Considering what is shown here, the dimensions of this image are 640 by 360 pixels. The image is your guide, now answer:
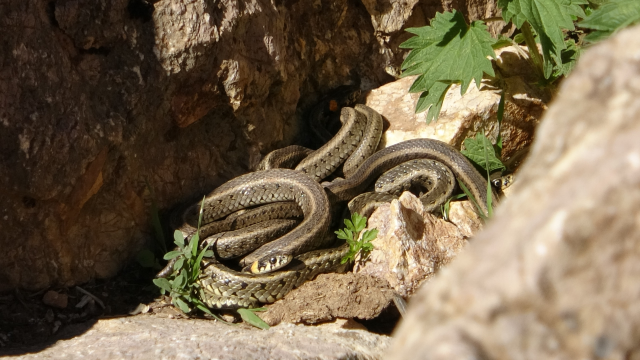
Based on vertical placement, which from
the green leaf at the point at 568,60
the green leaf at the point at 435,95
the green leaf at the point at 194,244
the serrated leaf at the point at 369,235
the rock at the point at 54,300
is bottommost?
the serrated leaf at the point at 369,235

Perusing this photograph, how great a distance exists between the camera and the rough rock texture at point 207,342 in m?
3.61

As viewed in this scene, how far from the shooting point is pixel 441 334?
1.46m

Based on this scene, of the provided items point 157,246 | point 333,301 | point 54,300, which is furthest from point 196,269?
point 333,301

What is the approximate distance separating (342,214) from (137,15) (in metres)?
2.76

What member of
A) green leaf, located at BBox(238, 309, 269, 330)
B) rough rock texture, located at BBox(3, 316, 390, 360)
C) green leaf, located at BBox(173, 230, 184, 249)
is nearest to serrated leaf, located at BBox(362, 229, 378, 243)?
rough rock texture, located at BBox(3, 316, 390, 360)

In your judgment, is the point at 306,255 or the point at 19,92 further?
the point at 306,255

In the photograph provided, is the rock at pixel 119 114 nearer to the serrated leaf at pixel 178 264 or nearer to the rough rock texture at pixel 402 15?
the serrated leaf at pixel 178 264

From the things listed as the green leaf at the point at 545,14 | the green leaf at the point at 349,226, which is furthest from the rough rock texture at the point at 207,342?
the green leaf at the point at 545,14

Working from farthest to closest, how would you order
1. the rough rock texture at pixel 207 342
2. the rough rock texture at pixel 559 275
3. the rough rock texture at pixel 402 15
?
the rough rock texture at pixel 402 15, the rough rock texture at pixel 207 342, the rough rock texture at pixel 559 275

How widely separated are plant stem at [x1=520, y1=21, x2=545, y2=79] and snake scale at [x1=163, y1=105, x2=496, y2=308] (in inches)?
48.0

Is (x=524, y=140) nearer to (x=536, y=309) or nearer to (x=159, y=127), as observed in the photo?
(x=159, y=127)

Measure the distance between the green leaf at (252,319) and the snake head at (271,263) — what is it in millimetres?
437

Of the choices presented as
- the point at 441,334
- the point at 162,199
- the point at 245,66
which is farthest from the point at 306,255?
the point at 441,334

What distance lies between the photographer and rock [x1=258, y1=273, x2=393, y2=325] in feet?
14.8
